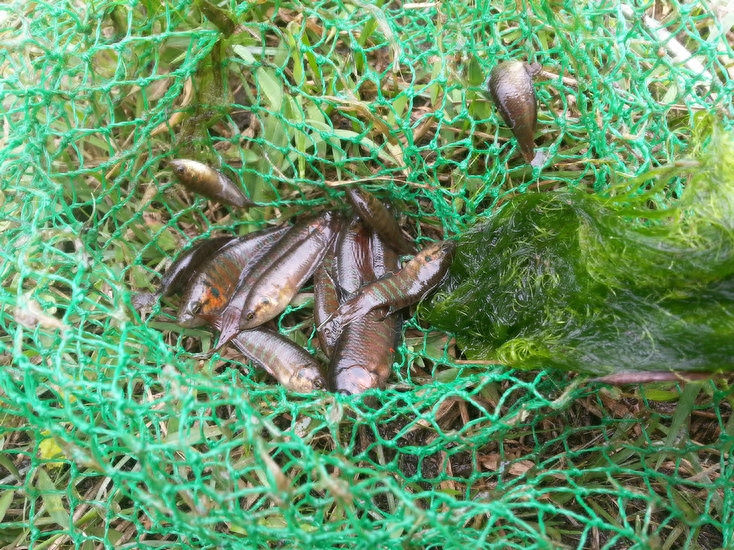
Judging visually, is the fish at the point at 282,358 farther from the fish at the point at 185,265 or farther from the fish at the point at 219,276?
the fish at the point at 185,265

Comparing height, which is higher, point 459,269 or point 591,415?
point 459,269

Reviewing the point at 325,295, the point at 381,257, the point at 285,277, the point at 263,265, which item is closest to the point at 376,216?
the point at 381,257

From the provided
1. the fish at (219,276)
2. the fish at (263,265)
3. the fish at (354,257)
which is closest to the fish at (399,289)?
the fish at (354,257)

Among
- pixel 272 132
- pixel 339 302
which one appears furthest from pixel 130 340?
pixel 272 132

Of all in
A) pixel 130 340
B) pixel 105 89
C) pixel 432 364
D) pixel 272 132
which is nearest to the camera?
pixel 105 89

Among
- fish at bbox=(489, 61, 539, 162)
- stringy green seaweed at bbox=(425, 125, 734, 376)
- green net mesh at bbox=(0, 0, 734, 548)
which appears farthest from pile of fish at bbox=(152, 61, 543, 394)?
stringy green seaweed at bbox=(425, 125, 734, 376)

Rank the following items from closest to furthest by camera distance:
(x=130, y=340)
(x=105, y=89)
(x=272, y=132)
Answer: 1. (x=105, y=89)
2. (x=130, y=340)
3. (x=272, y=132)

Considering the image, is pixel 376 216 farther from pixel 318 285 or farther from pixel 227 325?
pixel 227 325

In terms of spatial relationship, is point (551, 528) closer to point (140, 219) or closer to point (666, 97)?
point (666, 97)
